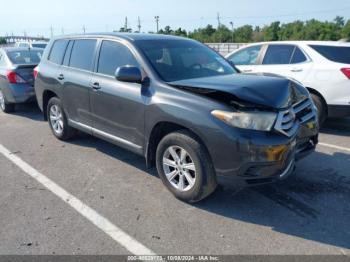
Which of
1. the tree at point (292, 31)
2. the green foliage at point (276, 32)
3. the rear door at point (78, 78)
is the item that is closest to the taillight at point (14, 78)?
the rear door at point (78, 78)

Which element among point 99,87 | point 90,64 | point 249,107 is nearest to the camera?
point 249,107

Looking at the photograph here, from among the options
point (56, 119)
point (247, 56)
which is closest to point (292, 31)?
point (247, 56)

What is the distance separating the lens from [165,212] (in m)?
3.80

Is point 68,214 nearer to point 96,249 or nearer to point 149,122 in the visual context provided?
point 96,249

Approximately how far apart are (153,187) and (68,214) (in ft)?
3.54

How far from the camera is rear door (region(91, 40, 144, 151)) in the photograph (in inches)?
172

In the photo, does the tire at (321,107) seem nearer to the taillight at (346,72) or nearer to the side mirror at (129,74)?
the taillight at (346,72)

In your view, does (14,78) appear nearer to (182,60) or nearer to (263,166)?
(182,60)

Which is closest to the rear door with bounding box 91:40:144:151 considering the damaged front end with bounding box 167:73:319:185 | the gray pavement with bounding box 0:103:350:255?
the gray pavement with bounding box 0:103:350:255

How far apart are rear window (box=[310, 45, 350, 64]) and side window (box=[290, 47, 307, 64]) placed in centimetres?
29

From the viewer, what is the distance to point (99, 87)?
4871 millimetres

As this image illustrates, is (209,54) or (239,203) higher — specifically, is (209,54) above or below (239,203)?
above

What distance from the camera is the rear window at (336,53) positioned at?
21.0ft

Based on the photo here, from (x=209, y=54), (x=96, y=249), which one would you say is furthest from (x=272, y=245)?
(x=209, y=54)
